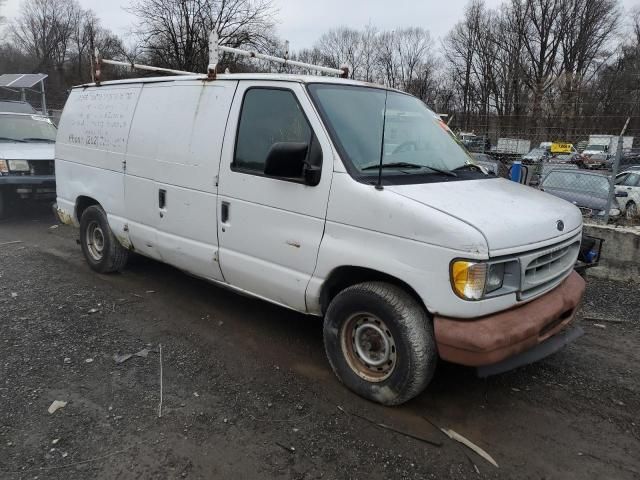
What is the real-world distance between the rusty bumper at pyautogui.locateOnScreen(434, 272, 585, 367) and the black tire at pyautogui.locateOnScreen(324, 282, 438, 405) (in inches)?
5.5

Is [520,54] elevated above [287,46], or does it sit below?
above

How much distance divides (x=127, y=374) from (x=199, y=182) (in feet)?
5.33

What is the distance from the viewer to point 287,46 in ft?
19.2

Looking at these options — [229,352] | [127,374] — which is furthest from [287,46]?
[127,374]

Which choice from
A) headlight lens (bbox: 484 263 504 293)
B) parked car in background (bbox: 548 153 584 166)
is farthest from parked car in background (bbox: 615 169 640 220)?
headlight lens (bbox: 484 263 504 293)

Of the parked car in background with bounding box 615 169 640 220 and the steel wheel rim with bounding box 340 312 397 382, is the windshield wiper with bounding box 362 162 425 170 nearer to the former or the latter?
the steel wheel rim with bounding box 340 312 397 382

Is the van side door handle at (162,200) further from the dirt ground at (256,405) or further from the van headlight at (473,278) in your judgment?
the van headlight at (473,278)

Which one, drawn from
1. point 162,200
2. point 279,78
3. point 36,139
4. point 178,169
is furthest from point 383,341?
point 36,139

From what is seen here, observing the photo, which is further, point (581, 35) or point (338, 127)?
point (581, 35)

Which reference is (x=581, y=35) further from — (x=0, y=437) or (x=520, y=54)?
(x=0, y=437)

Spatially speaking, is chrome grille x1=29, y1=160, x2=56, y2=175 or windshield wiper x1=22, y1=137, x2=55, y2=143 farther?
windshield wiper x1=22, y1=137, x2=55, y2=143

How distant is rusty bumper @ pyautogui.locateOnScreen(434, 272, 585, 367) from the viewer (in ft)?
9.47

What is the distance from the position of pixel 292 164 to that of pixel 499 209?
1.37 meters

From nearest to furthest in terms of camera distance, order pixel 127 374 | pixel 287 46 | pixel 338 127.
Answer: pixel 338 127 → pixel 127 374 → pixel 287 46
